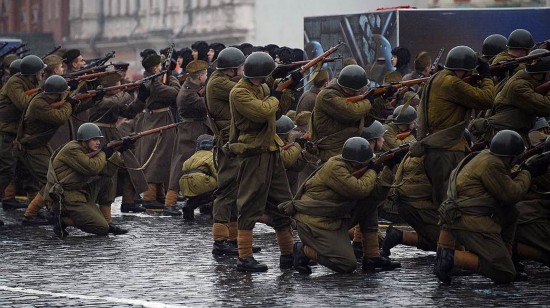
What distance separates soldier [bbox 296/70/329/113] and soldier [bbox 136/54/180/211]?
5.28 feet

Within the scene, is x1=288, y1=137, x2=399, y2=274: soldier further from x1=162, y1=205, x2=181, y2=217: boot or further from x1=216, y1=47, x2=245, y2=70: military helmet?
x1=162, y1=205, x2=181, y2=217: boot

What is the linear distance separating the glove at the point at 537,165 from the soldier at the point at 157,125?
7.77m

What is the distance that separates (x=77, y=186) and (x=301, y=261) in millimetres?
4258

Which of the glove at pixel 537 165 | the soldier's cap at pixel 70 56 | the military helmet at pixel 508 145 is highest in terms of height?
the soldier's cap at pixel 70 56

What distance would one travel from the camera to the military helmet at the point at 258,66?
15.1m

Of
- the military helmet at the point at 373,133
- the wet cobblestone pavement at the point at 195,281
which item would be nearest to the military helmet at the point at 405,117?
the wet cobblestone pavement at the point at 195,281

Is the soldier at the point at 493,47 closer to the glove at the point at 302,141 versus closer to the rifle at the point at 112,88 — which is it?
the glove at the point at 302,141

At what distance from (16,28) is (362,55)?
49.1m

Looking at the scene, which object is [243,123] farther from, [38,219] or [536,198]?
[38,219]

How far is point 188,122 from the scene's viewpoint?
21.1 m

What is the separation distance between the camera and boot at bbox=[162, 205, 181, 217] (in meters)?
20.7

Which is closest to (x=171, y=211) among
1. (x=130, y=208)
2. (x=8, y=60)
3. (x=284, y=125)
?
(x=130, y=208)

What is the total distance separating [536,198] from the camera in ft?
48.8

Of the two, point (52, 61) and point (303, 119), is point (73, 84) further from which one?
point (303, 119)
